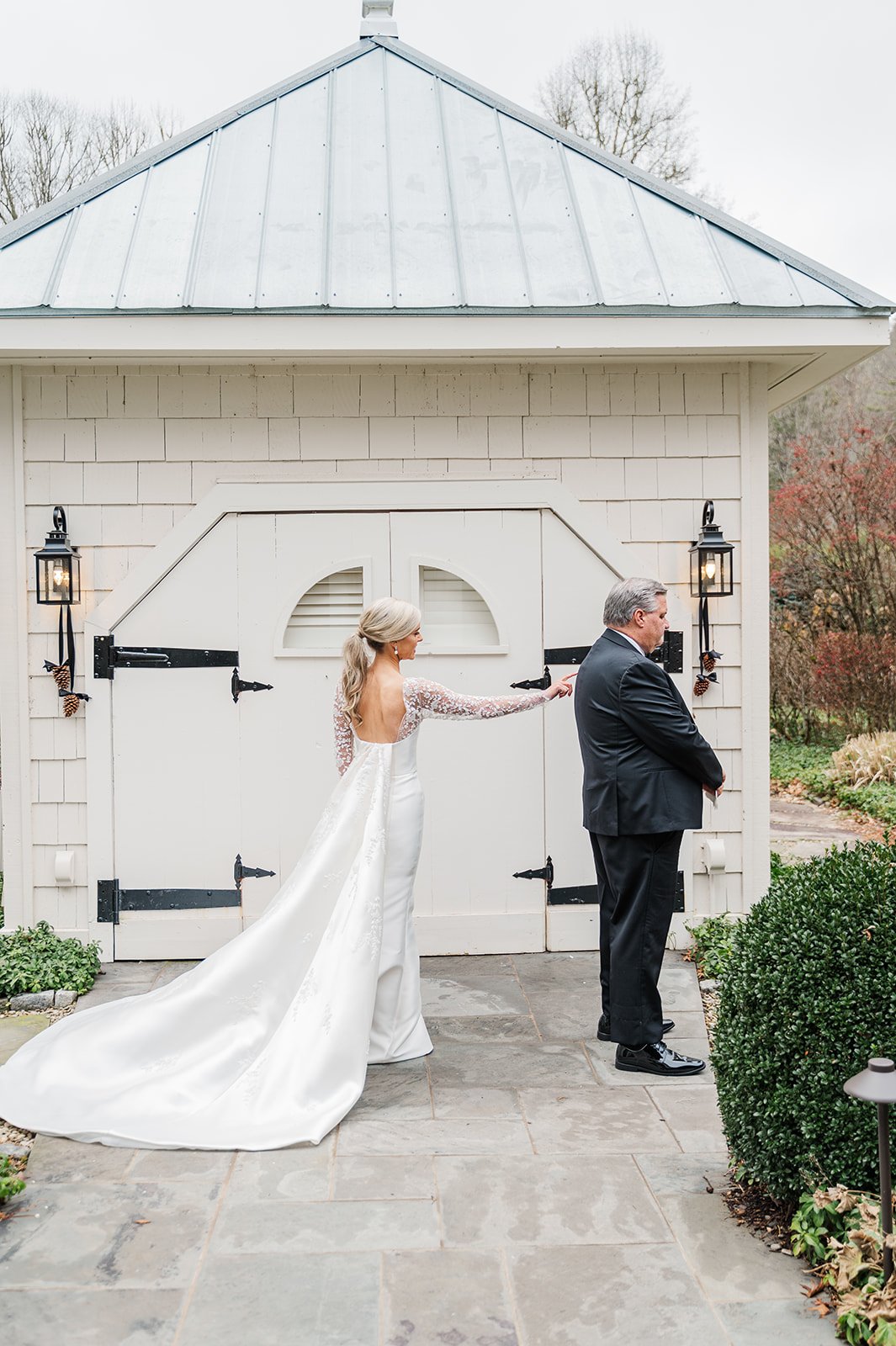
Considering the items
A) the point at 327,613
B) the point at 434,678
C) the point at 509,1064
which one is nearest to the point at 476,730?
the point at 434,678

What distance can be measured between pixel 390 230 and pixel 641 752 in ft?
9.61

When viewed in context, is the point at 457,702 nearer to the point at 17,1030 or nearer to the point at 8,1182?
the point at 8,1182

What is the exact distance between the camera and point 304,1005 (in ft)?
12.8

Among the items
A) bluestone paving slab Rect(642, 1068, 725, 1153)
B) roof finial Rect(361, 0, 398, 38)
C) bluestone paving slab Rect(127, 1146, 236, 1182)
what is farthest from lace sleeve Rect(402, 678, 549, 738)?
roof finial Rect(361, 0, 398, 38)

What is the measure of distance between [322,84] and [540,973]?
196 inches

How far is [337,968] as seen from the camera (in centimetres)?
394

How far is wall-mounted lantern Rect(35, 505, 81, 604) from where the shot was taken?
5.29 meters

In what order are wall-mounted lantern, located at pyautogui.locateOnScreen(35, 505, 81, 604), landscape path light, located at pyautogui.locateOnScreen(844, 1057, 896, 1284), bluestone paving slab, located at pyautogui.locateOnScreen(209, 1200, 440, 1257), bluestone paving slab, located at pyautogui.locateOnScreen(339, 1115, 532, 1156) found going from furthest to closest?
1. wall-mounted lantern, located at pyautogui.locateOnScreen(35, 505, 81, 604)
2. bluestone paving slab, located at pyautogui.locateOnScreen(339, 1115, 532, 1156)
3. bluestone paving slab, located at pyautogui.locateOnScreen(209, 1200, 440, 1257)
4. landscape path light, located at pyautogui.locateOnScreen(844, 1057, 896, 1284)

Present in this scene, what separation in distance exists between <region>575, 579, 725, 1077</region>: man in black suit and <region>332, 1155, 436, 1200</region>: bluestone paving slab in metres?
1.07

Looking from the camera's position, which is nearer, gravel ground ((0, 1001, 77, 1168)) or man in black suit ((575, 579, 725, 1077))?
gravel ground ((0, 1001, 77, 1168))

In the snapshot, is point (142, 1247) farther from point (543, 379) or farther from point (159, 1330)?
point (543, 379)

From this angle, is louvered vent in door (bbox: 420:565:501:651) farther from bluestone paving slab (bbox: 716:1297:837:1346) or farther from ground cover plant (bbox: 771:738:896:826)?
ground cover plant (bbox: 771:738:896:826)

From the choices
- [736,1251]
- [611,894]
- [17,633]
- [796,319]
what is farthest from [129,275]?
[736,1251]

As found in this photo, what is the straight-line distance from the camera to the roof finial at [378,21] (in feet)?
22.4
